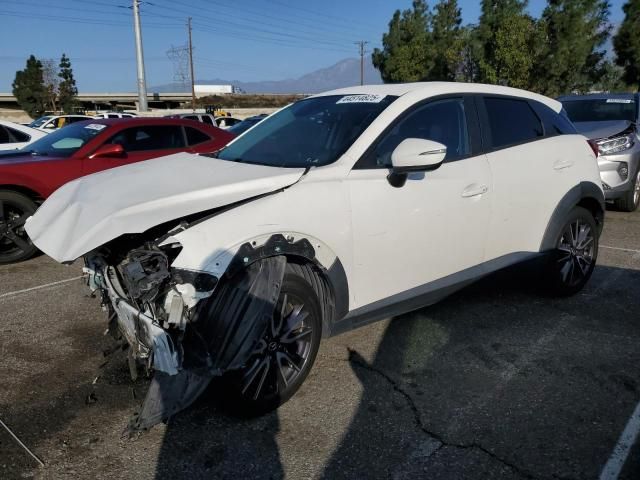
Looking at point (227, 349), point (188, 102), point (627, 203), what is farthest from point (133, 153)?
point (188, 102)

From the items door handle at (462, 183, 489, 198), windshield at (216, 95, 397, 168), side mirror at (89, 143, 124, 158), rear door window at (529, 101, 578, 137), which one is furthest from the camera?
side mirror at (89, 143, 124, 158)

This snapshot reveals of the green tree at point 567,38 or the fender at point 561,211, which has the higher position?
the green tree at point 567,38

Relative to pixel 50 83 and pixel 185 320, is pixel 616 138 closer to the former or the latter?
pixel 185 320

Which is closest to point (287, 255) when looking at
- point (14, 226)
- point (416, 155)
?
point (416, 155)

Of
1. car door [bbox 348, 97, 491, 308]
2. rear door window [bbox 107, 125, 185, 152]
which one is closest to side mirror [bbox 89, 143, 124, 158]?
rear door window [bbox 107, 125, 185, 152]

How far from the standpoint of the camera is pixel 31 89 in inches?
2218

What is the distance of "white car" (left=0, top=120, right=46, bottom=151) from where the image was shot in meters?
8.60

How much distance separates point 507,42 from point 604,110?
17.2 m

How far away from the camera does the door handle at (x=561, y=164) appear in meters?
4.17

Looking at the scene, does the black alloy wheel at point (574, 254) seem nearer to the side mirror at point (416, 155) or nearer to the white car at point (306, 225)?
the white car at point (306, 225)

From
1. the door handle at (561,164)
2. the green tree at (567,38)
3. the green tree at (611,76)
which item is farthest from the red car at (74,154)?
the green tree at (611,76)

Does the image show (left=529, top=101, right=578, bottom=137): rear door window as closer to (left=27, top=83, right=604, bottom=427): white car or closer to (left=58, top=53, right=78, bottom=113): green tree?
(left=27, top=83, right=604, bottom=427): white car

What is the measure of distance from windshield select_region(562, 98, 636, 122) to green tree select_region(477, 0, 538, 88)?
55.0 feet

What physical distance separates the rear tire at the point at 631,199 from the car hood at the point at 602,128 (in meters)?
0.74
